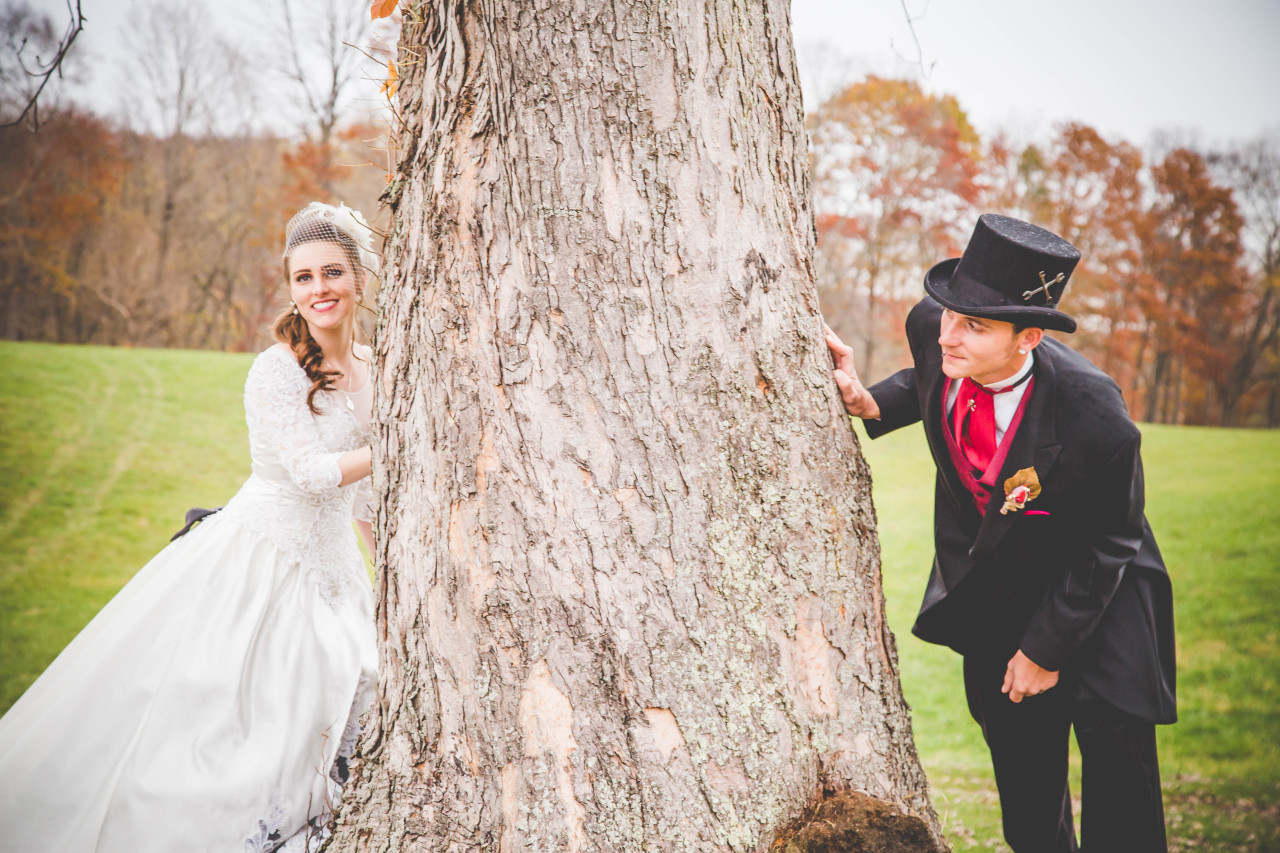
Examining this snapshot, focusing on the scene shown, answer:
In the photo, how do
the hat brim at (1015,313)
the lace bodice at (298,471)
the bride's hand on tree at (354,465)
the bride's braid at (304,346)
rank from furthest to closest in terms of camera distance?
the bride's braid at (304,346) → the lace bodice at (298,471) → the bride's hand on tree at (354,465) → the hat brim at (1015,313)

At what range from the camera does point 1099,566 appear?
2.12m

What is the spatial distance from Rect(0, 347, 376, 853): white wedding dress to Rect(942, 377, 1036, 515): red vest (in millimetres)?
2135

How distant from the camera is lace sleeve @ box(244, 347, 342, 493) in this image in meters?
2.73

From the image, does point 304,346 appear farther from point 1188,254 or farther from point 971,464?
point 1188,254

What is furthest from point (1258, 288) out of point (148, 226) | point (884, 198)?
point (148, 226)

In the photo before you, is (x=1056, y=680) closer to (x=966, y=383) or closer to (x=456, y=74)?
(x=966, y=383)

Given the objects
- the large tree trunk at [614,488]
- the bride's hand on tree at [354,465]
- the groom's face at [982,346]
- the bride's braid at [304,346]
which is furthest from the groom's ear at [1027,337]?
the bride's braid at [304,346]

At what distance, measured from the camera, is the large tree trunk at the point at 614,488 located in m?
1.65

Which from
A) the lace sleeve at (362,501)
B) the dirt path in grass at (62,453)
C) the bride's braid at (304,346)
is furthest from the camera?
the dirt path in grass at (62,453)

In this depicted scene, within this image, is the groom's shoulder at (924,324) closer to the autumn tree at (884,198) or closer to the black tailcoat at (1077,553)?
the black tailcoat at (1077,553)

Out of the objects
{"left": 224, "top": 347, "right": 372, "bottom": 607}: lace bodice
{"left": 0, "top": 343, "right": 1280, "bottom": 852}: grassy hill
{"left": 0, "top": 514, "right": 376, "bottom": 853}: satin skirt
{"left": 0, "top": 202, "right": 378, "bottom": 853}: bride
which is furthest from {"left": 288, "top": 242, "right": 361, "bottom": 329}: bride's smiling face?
{"left": 0, "top": 343, "right": 1280, "bottom": 852}: grassy hill

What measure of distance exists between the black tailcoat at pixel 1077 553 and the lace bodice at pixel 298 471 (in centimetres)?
219

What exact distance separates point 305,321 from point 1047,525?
9.19 ft

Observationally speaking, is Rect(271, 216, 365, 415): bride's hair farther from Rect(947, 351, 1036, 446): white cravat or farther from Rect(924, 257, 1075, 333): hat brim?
Rect(947, 351, 1036, 446): white cravat
